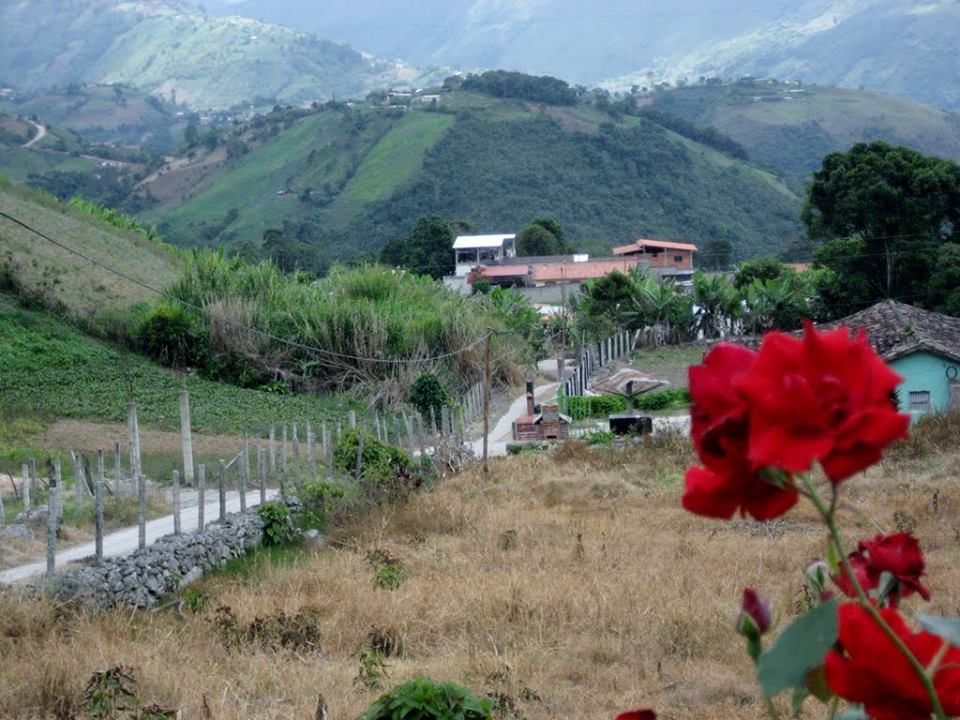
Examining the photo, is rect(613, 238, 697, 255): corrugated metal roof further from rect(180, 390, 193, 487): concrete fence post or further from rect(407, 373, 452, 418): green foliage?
rect(180, 390, 193, 487): concrete fence post

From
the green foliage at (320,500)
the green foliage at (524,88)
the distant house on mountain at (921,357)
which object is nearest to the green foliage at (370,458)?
the green foliage at (320,500)

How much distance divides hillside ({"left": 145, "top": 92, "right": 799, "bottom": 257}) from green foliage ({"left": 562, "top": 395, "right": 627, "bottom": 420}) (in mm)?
52647

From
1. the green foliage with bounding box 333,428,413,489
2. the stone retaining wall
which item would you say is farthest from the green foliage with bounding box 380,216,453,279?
the stone retaining wall

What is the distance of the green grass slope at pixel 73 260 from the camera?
40500mm

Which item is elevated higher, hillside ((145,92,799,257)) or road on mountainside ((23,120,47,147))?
road on mountainside ((23,120,47,147))

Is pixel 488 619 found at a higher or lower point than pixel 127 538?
higher

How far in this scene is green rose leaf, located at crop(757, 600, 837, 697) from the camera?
4.90 ft

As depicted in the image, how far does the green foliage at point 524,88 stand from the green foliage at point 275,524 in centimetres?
10148

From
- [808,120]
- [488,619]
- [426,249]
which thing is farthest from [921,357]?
[808,120]

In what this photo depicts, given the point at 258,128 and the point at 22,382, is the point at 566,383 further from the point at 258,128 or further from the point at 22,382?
the point at 258,128

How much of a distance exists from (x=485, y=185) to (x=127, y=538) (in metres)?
85.7

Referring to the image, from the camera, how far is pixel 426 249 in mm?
67000

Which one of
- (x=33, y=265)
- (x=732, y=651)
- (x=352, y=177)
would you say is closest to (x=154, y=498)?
(x=732, y=651)

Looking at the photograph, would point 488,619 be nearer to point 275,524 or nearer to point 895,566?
point 275,524
